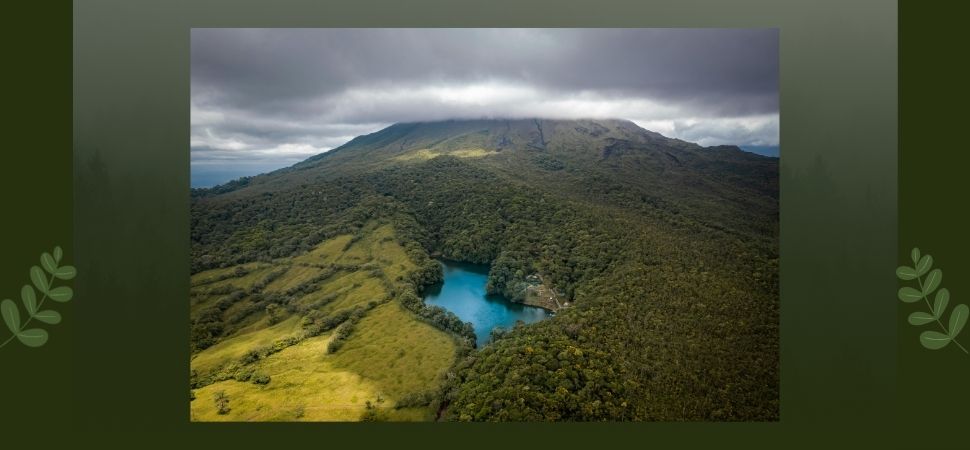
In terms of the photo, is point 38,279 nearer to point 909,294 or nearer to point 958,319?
point 909,294

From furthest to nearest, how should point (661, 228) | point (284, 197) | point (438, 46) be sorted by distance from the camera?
point (284, 197) < point (661, 228) < point (438, 46)

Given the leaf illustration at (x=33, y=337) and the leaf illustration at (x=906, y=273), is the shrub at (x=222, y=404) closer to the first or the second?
the leaf illustration at (x=33, y=337)

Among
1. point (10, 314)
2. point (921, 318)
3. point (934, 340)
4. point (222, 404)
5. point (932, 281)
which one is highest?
point (932, 281)

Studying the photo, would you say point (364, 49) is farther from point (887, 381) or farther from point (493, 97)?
point (887, 381)

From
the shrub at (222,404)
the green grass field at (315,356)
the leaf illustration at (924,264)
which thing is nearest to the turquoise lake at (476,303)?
the green grass field at (315,356)

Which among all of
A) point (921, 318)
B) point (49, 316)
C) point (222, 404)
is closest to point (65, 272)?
point (49, 316)

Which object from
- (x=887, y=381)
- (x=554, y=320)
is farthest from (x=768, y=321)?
(x=554, y=320)
